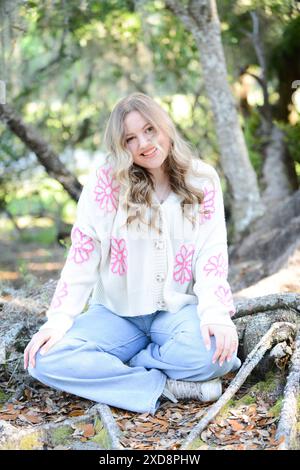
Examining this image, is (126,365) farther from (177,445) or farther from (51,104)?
(51,104)

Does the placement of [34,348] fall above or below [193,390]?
above

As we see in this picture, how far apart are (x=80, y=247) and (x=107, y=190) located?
1.00ft

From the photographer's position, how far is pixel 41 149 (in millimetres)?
6430

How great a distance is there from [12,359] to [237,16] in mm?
5386

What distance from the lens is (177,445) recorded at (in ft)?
8.55

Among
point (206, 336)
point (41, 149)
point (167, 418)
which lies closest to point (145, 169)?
point (206, 336)

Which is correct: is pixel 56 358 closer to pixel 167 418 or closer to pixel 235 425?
pixel 167 418

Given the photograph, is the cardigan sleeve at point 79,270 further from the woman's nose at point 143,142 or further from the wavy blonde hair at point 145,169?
→ the woman's nose at point 143,142

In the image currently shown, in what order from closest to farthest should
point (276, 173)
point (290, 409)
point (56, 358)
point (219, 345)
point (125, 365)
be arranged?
point (290, 409) < point (219, 345) < point (56, 358) < point (125, 365) < point (276, 173)

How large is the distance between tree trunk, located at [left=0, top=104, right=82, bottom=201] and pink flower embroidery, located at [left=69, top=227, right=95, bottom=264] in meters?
3.27

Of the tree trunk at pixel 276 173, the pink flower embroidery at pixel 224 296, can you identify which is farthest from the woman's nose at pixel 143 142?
the tree trunk at pixel 276 173

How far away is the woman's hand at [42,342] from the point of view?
293cm

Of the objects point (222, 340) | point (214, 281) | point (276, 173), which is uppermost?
point (214, 281)
